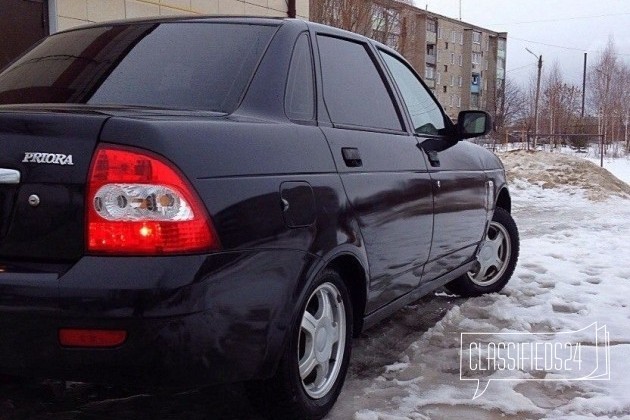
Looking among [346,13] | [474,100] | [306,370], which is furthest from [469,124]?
[474,100]

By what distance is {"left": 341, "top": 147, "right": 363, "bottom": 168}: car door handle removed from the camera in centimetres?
294

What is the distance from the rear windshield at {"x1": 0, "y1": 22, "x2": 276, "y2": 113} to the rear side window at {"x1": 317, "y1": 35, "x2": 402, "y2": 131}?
0.37 m

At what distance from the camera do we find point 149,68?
9.12 feet

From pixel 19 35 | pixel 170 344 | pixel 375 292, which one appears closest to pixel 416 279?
pixel 375 292

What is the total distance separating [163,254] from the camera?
81.6 inches

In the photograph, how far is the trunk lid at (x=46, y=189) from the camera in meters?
2.08

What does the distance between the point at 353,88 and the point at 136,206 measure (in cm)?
157

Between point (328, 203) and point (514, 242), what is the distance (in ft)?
9.83

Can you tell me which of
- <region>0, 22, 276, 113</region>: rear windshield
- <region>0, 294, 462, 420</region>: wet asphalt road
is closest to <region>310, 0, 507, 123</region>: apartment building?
<region>0, 22, 276, 113</region>: rear windshield

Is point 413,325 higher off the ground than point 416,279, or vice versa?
point 416,279

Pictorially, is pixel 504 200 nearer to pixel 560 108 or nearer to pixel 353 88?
pixel 353 88

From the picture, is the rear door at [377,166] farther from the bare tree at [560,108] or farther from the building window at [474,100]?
the building window at [474,100]

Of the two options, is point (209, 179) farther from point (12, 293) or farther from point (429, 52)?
point (429, 52)

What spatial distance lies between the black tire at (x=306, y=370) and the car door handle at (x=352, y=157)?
0.47 metres
